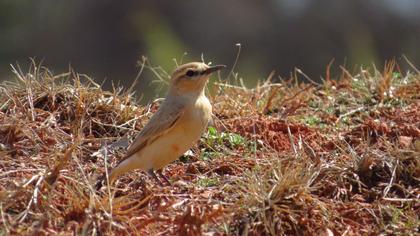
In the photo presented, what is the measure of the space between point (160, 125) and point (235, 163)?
74 centimetres

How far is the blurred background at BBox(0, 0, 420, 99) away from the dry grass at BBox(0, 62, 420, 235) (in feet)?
28.7

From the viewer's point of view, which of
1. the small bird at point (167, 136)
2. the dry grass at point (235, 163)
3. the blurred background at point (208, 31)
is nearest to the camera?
the dry grass at point (235, 163)

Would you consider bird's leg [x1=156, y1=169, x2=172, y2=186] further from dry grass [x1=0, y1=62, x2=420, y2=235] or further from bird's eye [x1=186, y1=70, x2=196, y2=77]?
bird's eye [x1=186, y1=70, x2=196, y2=77]

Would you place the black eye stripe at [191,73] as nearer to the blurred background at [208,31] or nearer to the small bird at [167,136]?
the small bird at [167,136]

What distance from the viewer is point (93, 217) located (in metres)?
6.53

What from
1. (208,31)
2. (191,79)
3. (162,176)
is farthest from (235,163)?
(208,31)

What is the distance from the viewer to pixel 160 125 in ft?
25.4

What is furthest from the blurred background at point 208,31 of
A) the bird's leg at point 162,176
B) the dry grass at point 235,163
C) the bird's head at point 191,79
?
the bird's leg at point 162,176

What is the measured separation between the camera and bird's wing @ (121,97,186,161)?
7703 mm

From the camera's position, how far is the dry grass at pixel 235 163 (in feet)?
22.0

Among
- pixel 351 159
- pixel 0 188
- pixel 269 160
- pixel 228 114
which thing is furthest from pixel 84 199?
pixel 228 114

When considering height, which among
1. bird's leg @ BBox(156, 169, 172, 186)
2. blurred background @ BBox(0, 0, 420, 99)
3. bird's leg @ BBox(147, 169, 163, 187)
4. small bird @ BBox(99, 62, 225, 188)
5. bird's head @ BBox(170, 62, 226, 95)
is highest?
bird's head @ BBox(170, 62, 226, 95)

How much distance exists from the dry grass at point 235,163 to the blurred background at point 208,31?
344 inches

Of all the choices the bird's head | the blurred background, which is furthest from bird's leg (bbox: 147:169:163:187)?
the blurred background
